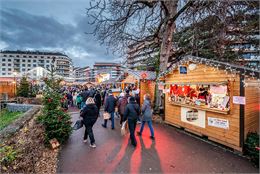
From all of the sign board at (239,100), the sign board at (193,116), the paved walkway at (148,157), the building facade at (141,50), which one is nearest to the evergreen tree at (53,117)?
the paved walkway at (148,157)

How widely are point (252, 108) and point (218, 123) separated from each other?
119 cm

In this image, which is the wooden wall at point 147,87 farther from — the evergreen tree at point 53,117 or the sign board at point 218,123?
the evergreen tree at point 53,117

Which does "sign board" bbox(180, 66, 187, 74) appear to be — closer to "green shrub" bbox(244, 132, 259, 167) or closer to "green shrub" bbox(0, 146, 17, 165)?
"green shrub" bbox(244, 132, 259, 167)

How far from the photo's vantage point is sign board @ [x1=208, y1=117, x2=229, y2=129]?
5162 mm

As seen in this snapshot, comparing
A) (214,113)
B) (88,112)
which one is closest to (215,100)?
(214,113)

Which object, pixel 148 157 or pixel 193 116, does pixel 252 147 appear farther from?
pixel 148 157

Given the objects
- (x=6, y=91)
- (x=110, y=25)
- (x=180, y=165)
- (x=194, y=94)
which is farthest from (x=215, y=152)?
(x=6, y=91)

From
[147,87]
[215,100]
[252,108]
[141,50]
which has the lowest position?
[252,108]

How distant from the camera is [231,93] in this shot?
4.93m

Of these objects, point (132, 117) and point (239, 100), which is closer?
point (239, 100)

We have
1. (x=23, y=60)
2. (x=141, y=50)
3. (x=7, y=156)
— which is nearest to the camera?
(x=7, y=156)

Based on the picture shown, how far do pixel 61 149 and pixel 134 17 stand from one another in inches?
324

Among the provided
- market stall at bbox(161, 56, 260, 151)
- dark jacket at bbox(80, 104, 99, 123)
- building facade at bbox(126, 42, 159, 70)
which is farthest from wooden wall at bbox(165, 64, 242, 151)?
building facade at bbox(126, 42, 159, 70)

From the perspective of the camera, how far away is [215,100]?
215 inches
